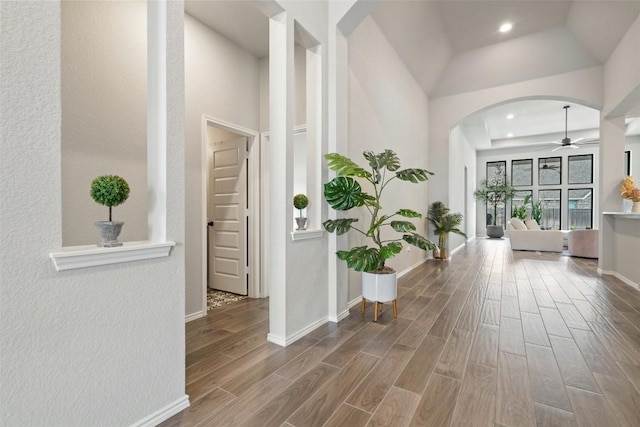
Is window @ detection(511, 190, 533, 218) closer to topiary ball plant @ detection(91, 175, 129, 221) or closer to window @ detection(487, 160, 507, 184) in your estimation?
window @ detection(487, 160, 507, 184)

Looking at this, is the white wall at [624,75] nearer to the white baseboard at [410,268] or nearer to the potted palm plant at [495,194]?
the white baseboard at [410,268]

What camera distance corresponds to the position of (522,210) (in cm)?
1038

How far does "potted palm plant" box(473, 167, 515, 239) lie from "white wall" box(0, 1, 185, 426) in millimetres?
12203

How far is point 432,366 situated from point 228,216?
3.01m

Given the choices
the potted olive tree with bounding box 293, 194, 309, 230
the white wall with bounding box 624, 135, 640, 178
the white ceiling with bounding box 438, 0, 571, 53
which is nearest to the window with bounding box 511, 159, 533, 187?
the white wall with bounding box 624, 135, 640, 178

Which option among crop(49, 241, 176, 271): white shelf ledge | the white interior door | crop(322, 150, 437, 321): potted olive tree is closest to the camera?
crop(49, 241, 176, 271): white shelf ledge

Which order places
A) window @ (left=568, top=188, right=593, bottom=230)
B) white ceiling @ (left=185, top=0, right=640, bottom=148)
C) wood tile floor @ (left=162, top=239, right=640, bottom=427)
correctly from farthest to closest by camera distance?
window @ (left=568, top=188, right=593, bottom=230), white ceiling @ (left=185, top=0, right=640, bottom=148), wood tile floor @ (left=162, top=239, right=640, bottom=427)

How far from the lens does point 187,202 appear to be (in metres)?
3.04

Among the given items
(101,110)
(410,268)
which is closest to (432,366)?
(101,110)

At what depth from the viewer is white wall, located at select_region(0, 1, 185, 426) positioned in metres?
1.09

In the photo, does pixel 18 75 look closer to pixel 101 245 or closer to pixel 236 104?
pixel 101 245

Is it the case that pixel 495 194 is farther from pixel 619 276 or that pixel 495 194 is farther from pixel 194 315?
pixel 194 315

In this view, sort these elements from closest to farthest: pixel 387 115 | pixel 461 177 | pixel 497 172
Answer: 1. pixel 387 115
2. pixel 461 177
3. pixel 497 172

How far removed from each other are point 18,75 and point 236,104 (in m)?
2.62
